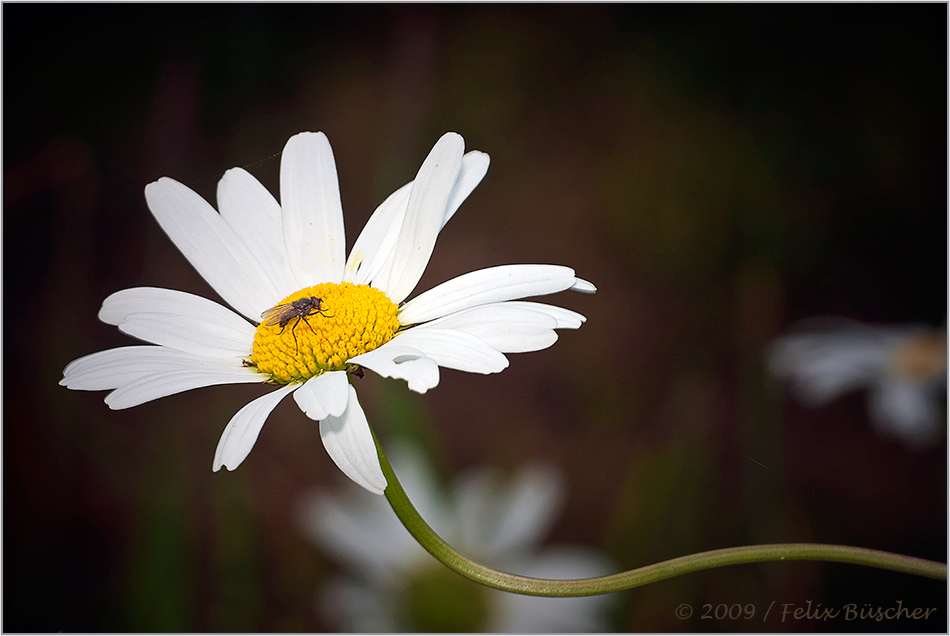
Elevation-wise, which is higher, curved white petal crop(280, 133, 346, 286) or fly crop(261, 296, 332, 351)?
curved white petal crop(280, 133, 346, 286)

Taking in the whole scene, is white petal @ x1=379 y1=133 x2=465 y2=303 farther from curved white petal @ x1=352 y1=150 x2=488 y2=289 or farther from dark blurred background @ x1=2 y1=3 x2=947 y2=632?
dark blurred background @ x1=2 y1=3 x2=947 y2=632

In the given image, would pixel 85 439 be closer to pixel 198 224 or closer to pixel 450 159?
pixel 198 224

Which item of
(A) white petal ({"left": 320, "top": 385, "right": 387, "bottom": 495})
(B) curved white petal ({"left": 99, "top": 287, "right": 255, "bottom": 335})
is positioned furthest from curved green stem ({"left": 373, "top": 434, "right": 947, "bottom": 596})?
(B) curved white petal ({"left": 99, "top": 287, "right": 255, "bottom": 335})

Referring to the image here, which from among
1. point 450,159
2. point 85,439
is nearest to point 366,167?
point 85,439

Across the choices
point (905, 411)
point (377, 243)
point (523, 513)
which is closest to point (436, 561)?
point (523, 513)

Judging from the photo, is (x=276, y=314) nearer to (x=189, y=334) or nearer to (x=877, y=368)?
(x=189, y=334)

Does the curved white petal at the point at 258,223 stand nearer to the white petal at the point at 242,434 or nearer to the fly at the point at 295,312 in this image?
the fly at the point at 295,312
